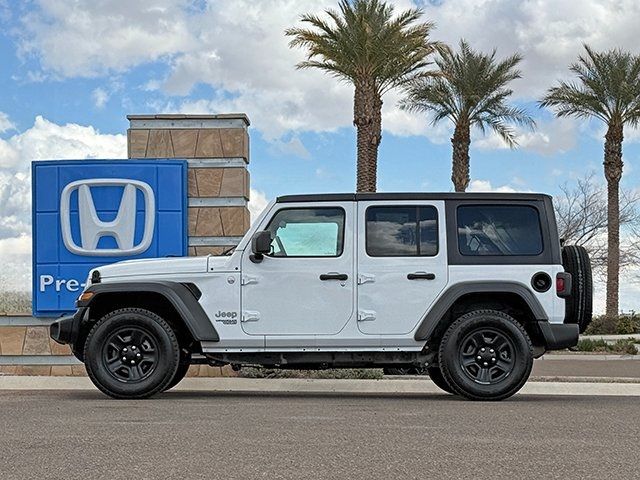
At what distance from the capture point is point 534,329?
36.9 ft

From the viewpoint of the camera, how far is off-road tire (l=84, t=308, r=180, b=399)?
1098cm

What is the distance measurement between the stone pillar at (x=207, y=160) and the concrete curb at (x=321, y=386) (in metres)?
2.13

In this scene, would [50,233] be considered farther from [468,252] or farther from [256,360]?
[468,252]

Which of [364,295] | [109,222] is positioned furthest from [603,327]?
[364,295]

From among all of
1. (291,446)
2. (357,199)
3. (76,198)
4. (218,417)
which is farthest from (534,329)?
(76,198)

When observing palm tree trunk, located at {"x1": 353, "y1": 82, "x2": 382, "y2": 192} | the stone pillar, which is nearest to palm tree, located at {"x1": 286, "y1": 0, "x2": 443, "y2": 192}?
palm tree trunk, located at {"x1": 353, "y1": 82, "x2": 382, "y2": 192}

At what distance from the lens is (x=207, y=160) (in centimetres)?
A: 1501

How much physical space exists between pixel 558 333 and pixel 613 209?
96.5ft

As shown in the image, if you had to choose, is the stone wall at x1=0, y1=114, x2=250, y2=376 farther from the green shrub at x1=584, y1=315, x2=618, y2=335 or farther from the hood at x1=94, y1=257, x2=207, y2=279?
the green shrub at x1=584, y1=315, x2=618, y2=335

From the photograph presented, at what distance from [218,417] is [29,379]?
18.8 ft

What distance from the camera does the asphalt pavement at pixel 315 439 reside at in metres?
6.52

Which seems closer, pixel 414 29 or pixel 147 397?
pixel 147 397

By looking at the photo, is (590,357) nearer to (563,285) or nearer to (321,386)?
(321,386)

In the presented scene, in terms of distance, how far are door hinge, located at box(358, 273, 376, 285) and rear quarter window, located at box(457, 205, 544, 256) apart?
0.98 m
